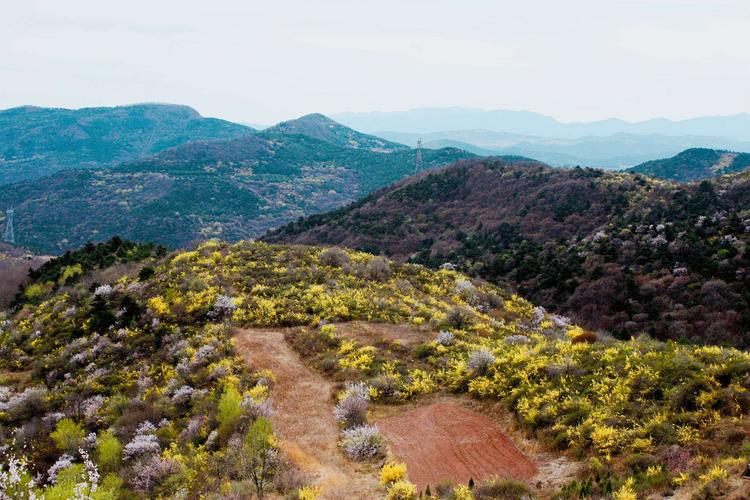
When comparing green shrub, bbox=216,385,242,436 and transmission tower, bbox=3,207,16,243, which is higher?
green shrub, bbox=216,385,242,436

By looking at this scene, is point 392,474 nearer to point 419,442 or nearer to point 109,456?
point 419,442

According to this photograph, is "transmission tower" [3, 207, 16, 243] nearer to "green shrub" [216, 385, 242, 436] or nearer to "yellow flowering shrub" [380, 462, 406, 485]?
"green shrub" [216, 385, 242, 436]

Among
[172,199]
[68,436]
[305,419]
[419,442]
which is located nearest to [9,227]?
[172,199]

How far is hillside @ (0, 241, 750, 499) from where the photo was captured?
930cm

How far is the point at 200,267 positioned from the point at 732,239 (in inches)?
1514

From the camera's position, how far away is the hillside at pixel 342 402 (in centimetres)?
930

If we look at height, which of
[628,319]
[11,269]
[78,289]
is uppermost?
[78,289]

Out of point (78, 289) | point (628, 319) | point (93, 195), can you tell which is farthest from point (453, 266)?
point (93, 195)

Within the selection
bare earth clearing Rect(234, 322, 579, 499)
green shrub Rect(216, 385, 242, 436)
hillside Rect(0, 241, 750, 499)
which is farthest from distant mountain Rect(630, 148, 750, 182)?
green shrub Rect(216, 385, 242, 436)

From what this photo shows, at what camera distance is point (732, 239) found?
36594 millimetres

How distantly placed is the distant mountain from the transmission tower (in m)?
164

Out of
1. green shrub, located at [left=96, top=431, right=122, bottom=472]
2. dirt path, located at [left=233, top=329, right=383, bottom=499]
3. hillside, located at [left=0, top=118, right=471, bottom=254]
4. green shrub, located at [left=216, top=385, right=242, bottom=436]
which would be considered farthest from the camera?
hillside, located at [left=0, top=118, right=471, bottom=254]

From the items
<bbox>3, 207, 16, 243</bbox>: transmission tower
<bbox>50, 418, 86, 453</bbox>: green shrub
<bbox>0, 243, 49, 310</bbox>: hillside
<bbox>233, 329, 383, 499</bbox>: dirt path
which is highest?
<bbox>233, 329, 383, 499</bbox>: dirt path

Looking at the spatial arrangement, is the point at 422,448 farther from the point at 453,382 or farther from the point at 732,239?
the point at 732,239
